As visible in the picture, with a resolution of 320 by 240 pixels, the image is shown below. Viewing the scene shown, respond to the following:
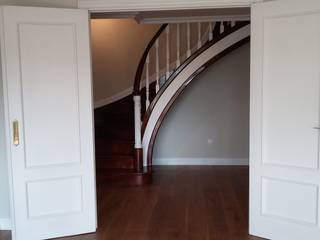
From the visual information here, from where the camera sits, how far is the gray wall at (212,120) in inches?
229

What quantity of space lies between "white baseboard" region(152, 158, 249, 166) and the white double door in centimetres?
288

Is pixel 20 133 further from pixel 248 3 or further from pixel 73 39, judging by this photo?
pixel 248 3

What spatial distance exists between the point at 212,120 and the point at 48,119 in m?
3.48

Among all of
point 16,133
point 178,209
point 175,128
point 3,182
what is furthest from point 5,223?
point 175,128

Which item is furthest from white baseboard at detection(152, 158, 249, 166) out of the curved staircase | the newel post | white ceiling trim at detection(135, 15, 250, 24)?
white ceiling trim at detection(135, 15, 250, 24)

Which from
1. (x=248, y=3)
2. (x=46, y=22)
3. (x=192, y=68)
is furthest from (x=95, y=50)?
(x=248, y=3)

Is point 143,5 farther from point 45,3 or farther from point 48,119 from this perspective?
point 48,119

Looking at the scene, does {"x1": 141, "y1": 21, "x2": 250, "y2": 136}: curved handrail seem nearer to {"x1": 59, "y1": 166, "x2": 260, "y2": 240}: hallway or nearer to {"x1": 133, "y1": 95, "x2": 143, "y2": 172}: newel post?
{"x1": 133, "y1": 95, "x2": 143, "y2": 172}: newel post

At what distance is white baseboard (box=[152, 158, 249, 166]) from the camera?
5.94m

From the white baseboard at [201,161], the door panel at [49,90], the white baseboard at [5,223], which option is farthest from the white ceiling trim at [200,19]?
the white baseboard at [5,223]

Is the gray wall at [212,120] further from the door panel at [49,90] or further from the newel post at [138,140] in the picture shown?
the door panel at [49,90]

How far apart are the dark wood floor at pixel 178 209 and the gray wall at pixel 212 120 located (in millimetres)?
673

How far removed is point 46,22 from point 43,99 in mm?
673

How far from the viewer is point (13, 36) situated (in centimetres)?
286
